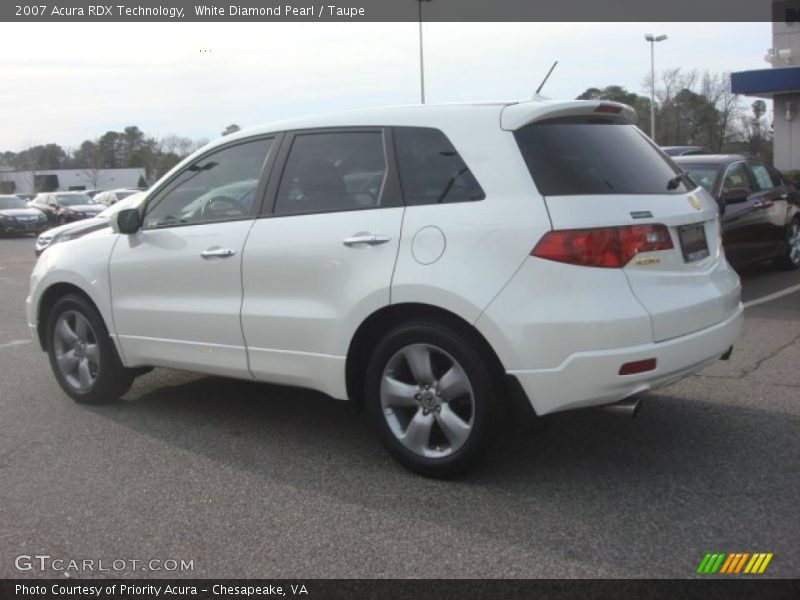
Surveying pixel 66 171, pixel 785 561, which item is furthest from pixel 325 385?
pixel 66 171

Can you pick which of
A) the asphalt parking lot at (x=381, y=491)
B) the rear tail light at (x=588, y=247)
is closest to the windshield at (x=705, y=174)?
the asphalt parking lot at (x=381, y=491)

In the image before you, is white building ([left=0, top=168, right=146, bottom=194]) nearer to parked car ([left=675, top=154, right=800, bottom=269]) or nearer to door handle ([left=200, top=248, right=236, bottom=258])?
parked car ([left=675, top=154, right=800, bottom=269])

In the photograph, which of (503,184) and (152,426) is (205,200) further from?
(503,184)

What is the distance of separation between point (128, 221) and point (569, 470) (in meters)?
3.04

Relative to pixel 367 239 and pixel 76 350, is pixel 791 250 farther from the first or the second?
pixel 76 350

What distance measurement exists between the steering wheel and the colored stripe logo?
9.78 feet

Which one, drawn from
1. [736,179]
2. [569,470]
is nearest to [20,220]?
[736,179]

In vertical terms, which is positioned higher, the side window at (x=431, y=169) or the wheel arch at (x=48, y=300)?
the side window at (x=431, y=169)

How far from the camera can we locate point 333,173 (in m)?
4.43

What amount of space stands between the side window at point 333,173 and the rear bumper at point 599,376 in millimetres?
1237

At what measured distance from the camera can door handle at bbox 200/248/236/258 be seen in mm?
4657

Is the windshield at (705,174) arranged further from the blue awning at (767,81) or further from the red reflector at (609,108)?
the blue awning at (767,81)

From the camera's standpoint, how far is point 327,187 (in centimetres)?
442

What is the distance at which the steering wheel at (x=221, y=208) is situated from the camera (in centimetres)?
478
